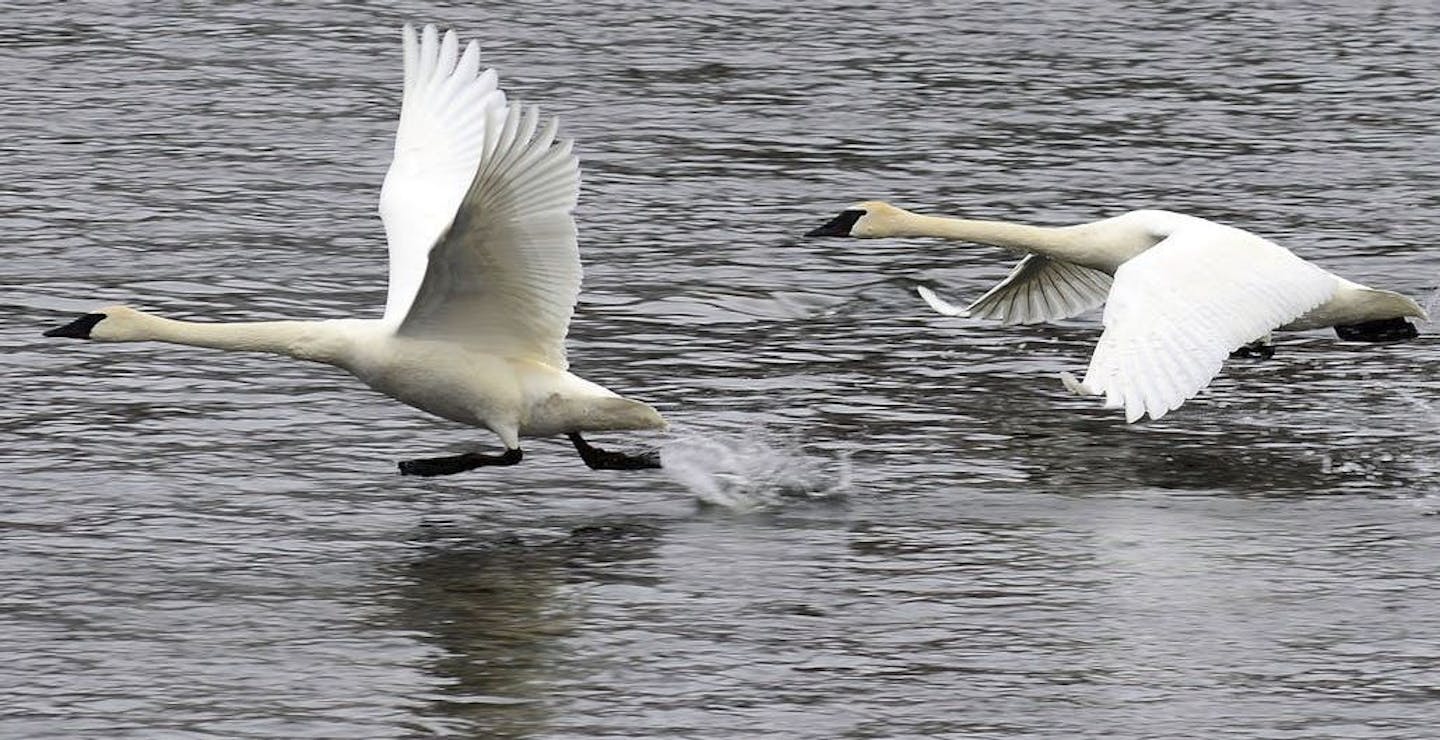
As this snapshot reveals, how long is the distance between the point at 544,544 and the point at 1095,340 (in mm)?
3990

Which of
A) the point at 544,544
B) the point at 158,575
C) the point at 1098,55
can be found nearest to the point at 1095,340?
the point at 544,544

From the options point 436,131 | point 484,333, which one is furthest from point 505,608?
point 436,131

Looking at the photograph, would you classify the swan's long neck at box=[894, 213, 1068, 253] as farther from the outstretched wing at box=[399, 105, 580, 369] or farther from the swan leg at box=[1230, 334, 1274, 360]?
the outstretched wing at box=[399, 105, 580, 369]

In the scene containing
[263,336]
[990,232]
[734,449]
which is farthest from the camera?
[990,232]

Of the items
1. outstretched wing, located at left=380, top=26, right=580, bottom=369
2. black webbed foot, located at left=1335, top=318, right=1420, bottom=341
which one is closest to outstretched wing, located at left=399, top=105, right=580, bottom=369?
outstretched wing, located at left=380, top=26, right=580, bottom=369

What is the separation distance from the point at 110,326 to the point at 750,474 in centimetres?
216

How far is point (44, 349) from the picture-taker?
11.8 metres

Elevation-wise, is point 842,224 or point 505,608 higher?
point 842,224

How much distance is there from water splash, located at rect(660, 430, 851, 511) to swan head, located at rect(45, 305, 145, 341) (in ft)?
5.85

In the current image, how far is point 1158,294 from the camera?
1033 centimetres

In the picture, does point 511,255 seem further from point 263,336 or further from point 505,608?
point 505,608

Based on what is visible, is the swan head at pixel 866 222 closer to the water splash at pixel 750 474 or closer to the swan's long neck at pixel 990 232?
the swan's long neck at pixel 990 232

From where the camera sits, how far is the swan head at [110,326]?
31.6 ft

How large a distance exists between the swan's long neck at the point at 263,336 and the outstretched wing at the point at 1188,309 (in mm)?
2465
